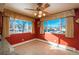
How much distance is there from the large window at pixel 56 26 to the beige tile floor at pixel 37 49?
1.07 feet

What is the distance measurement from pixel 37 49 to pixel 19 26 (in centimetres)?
60

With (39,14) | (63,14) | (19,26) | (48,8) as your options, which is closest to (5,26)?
(19,26)

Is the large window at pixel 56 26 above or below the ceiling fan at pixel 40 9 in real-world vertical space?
below

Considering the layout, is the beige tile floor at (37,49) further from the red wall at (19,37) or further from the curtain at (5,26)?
the curtain at (5,26)

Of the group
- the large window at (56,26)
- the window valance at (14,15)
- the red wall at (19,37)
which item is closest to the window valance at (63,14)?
the large window at (56,26)

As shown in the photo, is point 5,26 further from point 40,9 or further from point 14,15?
point 40,9

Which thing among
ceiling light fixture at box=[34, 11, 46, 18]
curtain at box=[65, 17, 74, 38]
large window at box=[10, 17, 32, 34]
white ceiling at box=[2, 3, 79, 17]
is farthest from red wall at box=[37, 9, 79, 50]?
ceiling light fixture at box=[34, 11, 46, 18]

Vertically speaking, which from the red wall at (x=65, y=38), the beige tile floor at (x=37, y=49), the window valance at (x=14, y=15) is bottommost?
the beige tile floor at (x=37, y=49)

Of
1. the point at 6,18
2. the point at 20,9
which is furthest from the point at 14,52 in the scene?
the point at 20,9

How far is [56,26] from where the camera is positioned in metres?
2.54

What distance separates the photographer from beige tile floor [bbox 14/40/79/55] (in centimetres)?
256

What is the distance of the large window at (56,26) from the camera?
2523mm

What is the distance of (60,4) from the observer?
8.20ft
